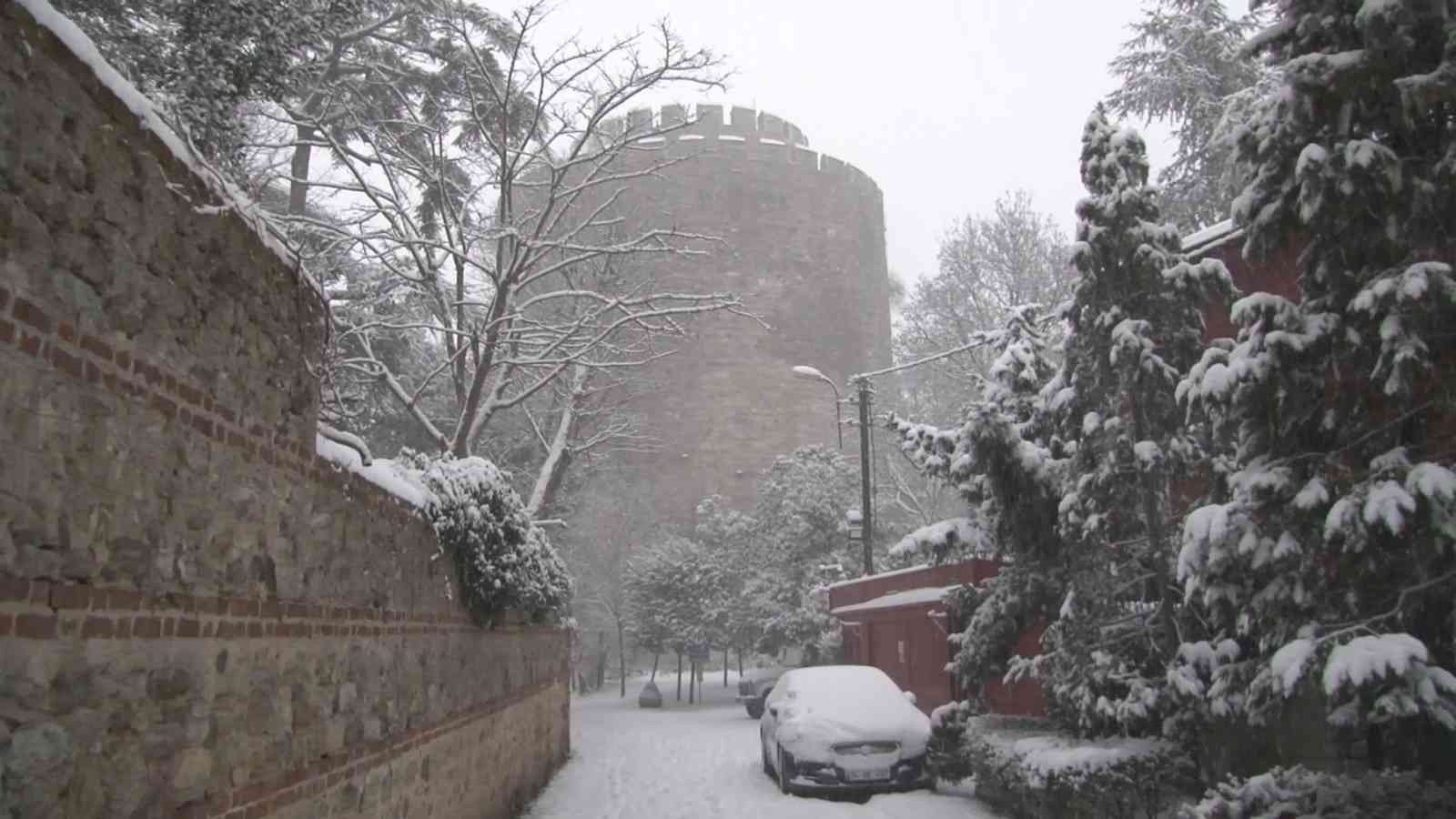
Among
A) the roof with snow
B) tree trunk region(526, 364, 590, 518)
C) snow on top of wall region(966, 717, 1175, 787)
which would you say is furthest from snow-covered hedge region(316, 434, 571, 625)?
tree trunk region(526, 364, 590, 518)

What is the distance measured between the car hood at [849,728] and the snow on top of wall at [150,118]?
8.12 meters

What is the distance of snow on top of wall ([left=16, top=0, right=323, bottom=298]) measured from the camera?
112 inches

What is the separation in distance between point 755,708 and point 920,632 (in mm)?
7675

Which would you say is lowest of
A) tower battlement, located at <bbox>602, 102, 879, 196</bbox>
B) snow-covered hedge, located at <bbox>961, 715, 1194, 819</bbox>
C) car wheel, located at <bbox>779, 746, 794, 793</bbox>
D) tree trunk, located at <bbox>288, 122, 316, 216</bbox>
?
car wheel, located at <bbox>779, 746, 794, 793</bbox>

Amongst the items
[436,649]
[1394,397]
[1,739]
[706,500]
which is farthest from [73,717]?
[706,500]

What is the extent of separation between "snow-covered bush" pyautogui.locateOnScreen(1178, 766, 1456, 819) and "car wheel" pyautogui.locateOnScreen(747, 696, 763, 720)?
59.5ft

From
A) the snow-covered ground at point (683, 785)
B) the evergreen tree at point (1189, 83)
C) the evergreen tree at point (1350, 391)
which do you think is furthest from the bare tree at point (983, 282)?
the evergreen tree at point (1350, 391)

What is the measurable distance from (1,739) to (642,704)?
27751mm

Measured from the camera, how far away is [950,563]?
16.7 metres

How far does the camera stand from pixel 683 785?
12.8 meters

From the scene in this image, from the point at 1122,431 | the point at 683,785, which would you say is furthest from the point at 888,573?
the point at 1122,431

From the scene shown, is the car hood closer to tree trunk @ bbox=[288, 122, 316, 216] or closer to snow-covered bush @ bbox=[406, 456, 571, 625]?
snow-covered bush @ bbox=[406, 456, 571, 625]

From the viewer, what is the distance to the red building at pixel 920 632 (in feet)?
46.0

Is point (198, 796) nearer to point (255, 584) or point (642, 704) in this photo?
point (255, 584)
